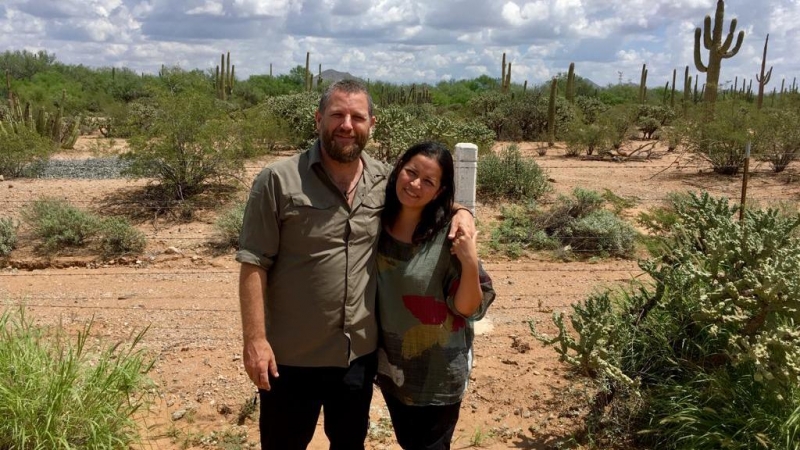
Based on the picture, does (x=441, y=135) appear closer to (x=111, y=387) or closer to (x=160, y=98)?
(x=160, y=98)

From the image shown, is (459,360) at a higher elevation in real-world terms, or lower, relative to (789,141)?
lower

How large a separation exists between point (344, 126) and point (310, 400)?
105cm

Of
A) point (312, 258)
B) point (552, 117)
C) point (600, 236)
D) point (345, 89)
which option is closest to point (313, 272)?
point (312, 258)

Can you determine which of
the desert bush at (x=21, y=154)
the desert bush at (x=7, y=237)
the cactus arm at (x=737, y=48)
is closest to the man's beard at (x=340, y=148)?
the desert bush at (x=7, y=237)

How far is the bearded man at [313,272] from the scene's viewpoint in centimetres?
246

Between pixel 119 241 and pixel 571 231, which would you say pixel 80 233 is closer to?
pixel 119 241

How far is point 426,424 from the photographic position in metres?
2.62

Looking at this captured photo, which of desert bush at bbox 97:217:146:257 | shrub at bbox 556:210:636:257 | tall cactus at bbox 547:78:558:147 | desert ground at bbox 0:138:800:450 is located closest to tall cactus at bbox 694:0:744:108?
tall cactus at bbox 547:78:558:147

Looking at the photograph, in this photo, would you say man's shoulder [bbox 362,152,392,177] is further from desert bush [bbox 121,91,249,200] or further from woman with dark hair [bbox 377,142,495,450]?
desert bush [bbox 121,91,249,200]

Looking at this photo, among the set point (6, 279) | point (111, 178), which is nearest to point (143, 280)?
point (6, 279)

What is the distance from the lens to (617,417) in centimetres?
372

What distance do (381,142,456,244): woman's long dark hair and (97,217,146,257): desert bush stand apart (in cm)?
634

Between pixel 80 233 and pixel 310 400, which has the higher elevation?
pixel 310 400

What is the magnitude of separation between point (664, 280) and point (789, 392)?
2.71 ft
